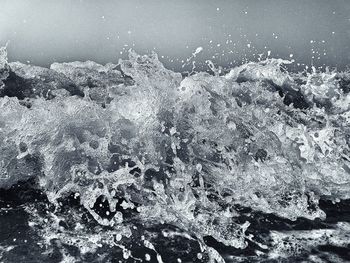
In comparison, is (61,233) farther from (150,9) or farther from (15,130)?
(150,9)

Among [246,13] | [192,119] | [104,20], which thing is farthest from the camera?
[246,13]

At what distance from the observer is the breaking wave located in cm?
220

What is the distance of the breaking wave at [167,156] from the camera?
7.21 feet

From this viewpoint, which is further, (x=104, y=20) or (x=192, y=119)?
(x=104, y=20)

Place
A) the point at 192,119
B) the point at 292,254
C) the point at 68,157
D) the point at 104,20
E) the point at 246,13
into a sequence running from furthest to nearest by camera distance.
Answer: the point at 246,13
the point at 104,20
the point at 192,119
the point at 68,157
the point at 292,254

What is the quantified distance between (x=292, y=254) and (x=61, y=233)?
112 centimetres

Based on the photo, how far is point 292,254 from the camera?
2.03 meters

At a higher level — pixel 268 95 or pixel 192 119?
pixel 268 95

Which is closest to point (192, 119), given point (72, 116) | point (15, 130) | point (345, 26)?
point (72, 116)

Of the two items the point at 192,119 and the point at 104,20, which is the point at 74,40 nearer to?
the point at 104,20

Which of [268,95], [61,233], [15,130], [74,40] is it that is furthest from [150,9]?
[61,233]

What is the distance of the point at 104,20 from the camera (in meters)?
3.77

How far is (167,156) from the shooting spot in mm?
2723

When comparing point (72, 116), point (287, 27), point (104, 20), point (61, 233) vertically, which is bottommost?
point (61, 233)
